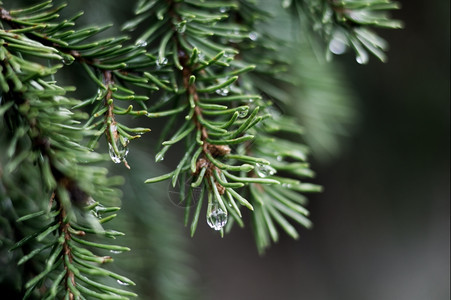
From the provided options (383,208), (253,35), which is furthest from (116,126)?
(383,208)

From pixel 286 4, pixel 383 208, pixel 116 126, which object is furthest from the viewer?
pixel 383 208

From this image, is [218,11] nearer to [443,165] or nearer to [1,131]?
[1,131]

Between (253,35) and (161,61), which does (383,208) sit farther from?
(161,61)

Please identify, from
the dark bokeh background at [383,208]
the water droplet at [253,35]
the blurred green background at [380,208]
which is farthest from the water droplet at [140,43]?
the dark bokeh background at [383,208]

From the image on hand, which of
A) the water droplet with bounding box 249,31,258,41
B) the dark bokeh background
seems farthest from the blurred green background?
the water droplet with bounding box 249,31,258,41

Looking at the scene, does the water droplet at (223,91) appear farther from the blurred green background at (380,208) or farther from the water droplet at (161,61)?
the blurred green background at (380,208)

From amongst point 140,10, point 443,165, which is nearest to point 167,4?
point 140,10

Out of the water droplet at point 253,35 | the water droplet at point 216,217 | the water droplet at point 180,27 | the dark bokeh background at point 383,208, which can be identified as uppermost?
the water droplet at point 180,27
